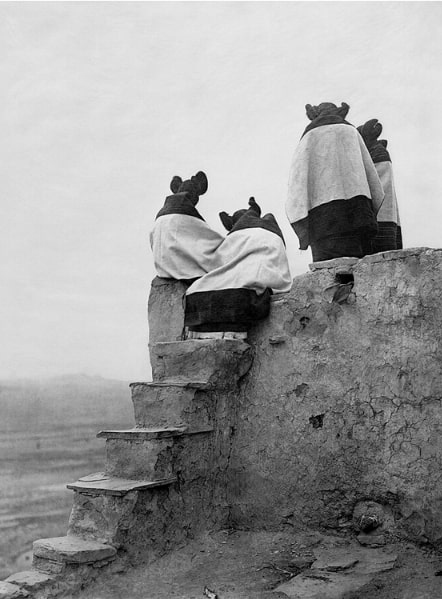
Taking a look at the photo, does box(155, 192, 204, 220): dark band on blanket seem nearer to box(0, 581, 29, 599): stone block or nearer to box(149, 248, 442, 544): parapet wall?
box(149, 248, 442, 544): parapet wall

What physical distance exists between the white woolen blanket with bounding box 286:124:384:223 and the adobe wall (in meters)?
0.47

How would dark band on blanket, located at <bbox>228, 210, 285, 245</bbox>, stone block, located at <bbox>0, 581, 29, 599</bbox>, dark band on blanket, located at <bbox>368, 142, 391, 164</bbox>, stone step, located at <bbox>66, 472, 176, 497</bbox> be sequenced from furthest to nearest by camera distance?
dark band on blanket, located at <bbox>368, 142, 391, 164</bbox> → dark band on blanket, located at <bbox>228, 210, 285, 245</bbox> → stone step, located at <bbox>66, 472, 176, 497</bbox> → stone block, located at <bbox>0, 581, 29, 599</bbox>

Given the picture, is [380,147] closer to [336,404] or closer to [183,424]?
[336,404]

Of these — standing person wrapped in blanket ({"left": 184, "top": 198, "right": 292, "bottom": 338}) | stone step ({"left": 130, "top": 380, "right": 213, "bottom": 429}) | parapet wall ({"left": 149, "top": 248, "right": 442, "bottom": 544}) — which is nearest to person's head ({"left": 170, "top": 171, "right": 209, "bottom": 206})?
standing person wrapped in blanket ({"left": 184, "top": 198, "right": 292, "bottom": 338})

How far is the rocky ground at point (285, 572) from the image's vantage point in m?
2.76

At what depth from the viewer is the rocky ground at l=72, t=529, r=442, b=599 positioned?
9.05 feet

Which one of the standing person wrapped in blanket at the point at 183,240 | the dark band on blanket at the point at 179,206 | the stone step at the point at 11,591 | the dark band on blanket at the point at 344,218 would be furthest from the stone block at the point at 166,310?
the stone step at the point at 11,591

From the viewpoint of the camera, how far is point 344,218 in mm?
3682

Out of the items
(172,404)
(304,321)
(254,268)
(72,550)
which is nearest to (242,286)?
(254,268)

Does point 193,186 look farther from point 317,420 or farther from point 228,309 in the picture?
point 317,420

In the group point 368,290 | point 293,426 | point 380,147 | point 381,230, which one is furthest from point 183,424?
point 380,147

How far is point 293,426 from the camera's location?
357 cm

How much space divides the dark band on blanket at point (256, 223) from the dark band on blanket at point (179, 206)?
31 cm

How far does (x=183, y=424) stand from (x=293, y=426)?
2.05 ft
